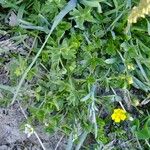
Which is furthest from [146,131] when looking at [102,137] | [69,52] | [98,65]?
[69,52]

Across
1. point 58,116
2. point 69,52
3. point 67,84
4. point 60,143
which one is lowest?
point 60,143

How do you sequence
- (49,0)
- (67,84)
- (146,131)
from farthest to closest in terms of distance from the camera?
(146,131)
(67,84)
(49,0)

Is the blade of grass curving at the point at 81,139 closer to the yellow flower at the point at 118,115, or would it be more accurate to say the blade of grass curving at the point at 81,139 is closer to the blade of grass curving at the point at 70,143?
the blade of grass curving at the point at 70,143

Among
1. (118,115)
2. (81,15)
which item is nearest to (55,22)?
(81,15)

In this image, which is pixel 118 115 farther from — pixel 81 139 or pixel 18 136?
pixel 18 136

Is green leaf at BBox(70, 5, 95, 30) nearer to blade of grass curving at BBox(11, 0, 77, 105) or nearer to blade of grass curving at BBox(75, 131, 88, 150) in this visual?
blade of grass curving at BBox(11, 0, 77, 105)

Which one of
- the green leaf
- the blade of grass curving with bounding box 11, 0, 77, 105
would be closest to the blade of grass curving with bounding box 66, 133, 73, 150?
the blade of grass curving with bounding box 11, 0, 77, 105

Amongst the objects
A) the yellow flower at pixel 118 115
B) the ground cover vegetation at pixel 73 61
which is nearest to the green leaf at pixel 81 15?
the ground cover vegetation at pixel 73 61

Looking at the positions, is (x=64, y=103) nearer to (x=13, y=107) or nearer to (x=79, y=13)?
(x=13, y=107)
